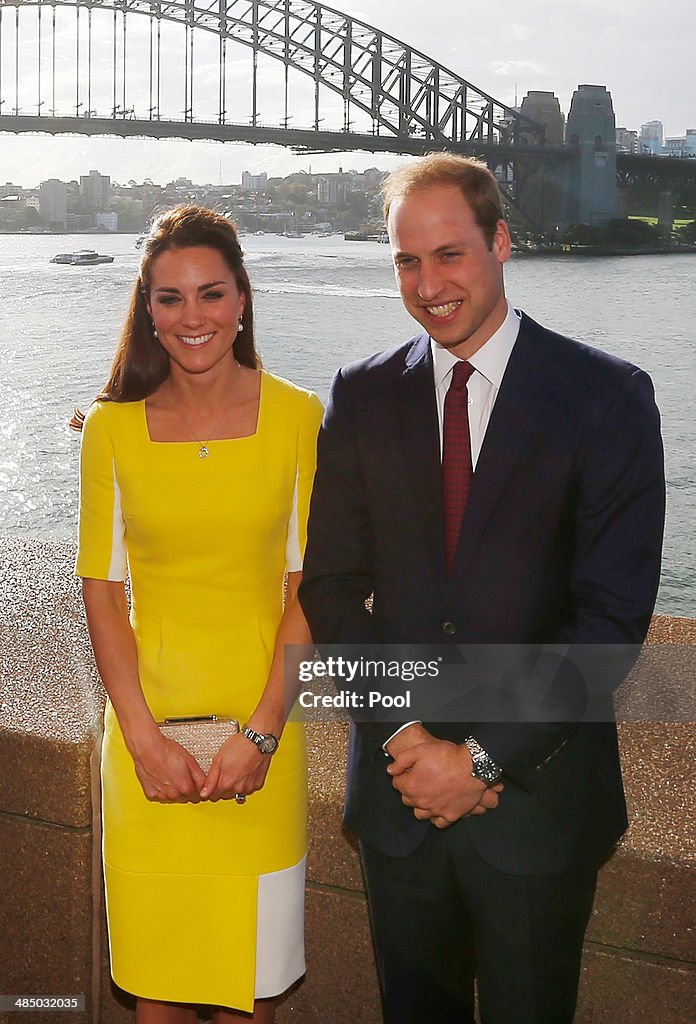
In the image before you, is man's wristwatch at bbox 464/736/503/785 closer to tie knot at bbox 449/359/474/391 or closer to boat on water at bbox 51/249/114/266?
tie knot at bbox 449/359/474/391

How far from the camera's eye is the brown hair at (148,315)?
1232 mm

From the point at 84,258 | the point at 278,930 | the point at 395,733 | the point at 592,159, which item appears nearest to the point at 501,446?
the point at 395,733

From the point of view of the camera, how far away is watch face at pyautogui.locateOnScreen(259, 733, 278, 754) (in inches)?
47.9

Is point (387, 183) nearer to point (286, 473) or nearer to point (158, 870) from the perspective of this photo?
point (286, 473)

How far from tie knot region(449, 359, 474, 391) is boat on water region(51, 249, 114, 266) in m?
17.9

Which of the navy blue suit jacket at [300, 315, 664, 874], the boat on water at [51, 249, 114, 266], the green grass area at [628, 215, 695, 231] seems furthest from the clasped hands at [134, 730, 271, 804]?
the green grass area at [628, 215, 695, 231]

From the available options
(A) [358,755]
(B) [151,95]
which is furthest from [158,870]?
(B) [151,95]

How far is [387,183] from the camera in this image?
1.16m

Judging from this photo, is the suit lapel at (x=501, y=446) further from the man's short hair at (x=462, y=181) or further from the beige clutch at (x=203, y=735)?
the beige clutch at (x=203, y=735)

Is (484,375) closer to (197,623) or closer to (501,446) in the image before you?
(501,446)

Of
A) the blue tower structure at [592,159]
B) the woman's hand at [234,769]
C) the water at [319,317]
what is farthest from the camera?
the blue tower structure at [592,159]

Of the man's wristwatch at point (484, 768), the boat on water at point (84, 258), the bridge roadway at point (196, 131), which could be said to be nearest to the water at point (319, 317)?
the boat on water at point (84, 258)

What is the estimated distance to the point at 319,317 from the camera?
19859 mm

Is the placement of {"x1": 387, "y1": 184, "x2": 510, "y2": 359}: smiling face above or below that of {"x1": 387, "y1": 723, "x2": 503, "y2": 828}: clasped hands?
above
